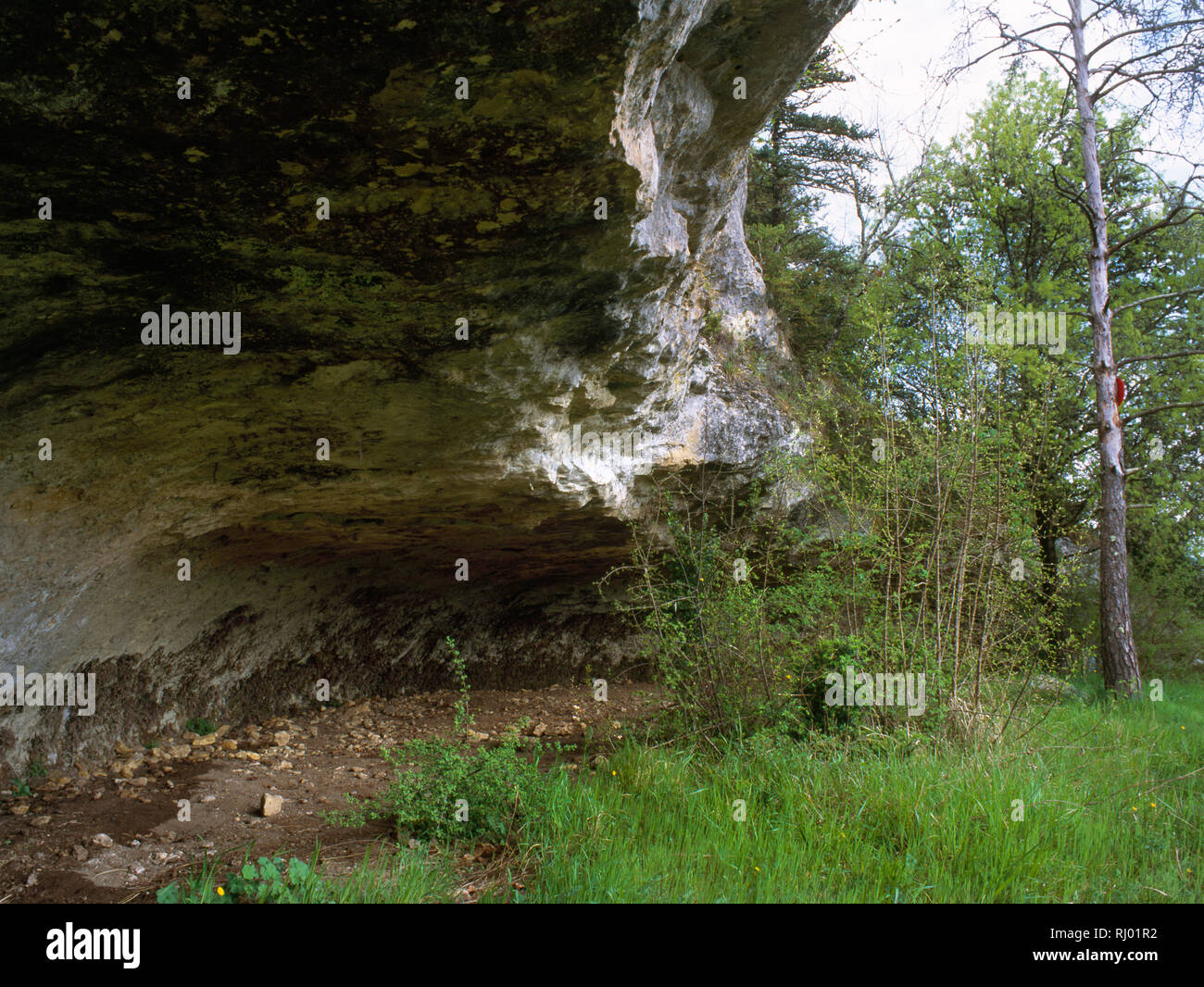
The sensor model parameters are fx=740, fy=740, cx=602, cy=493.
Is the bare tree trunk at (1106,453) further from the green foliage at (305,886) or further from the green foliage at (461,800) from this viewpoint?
the green foliage at (305,886)

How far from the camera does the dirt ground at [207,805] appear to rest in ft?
10.2

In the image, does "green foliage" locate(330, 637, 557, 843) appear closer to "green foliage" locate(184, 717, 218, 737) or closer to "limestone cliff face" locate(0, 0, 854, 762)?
"limestone cliff face" locate(0, 0, 854, 762)

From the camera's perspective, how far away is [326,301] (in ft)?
10.4

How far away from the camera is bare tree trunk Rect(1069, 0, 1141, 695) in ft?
25.4

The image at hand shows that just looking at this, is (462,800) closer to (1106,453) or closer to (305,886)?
(305,886)

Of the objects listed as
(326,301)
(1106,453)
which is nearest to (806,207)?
(1106,453)

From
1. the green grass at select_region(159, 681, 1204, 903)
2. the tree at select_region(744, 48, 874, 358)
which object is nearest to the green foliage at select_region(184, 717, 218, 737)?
the green grass at select_region(159, 681, 1204, 903)

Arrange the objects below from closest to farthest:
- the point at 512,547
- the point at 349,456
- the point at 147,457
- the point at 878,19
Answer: the point at 147,457
the point at 349,456
the point at 512,547
the point at 878,19

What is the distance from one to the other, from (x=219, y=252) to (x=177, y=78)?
2.65 ft

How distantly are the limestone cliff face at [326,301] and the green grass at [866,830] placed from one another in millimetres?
2077

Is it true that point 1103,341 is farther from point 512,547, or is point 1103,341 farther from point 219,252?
point 219,252

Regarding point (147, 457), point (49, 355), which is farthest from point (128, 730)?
point (49, 355)

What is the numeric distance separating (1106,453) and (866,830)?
22.1ft

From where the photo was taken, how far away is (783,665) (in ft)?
16.0
